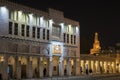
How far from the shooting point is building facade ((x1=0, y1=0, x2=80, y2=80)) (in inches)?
2188

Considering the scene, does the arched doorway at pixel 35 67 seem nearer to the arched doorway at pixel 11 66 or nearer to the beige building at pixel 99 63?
the arched doorway at pixel 11 66

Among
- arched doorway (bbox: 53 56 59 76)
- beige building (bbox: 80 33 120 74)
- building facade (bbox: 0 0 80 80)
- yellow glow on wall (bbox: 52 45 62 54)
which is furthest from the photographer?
beige building (bbox: 80 33 120 74)

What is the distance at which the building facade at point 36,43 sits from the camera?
55562 mm

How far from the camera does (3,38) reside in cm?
5456

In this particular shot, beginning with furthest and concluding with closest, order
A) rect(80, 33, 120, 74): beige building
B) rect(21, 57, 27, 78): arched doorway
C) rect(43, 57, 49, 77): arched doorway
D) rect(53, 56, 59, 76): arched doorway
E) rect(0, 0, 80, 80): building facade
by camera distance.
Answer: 1. rect(80, 33, 120, 74): beige building
2. rect(53, 56, 59, 76): arched doorway
3. rect(43, 57, 49, 77): arched doorway
4. rect(21, 57, 27, 78): arched doorway
5. rect(0, 0, 80, 80): building facade

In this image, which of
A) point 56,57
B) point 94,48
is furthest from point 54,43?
point 94,48

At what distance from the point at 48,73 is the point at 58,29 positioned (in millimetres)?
10394

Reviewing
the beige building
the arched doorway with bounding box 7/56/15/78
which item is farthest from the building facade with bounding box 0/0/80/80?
the beige building

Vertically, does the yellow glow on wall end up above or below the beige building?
above

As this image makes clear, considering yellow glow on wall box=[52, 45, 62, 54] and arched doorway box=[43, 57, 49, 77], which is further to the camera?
yellow glow on wall box=[52, 45, 62, 54]

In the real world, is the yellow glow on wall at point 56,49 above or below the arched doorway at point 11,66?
above

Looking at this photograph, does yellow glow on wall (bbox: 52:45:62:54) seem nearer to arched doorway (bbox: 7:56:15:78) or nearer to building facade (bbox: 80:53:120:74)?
arched doorway (bbox: 7:56:15:78)

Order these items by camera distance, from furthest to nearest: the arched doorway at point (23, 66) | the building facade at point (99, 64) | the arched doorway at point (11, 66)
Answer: the building facade at point (99, 64), the arched doorway at point (23, 66), the arched doorway at point (11, 66)

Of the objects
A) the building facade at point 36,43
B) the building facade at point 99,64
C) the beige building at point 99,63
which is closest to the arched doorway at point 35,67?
the building facade at point 36,43
